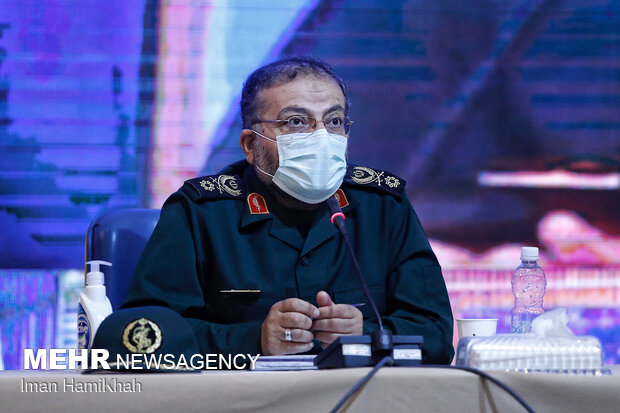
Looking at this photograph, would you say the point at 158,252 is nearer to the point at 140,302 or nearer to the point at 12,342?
the point at 140,302

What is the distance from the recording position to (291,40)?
3.09 metres

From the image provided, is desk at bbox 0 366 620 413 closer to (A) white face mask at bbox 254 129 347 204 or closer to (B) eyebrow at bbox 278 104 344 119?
(A) white face mask at bbox 254 129 347 204

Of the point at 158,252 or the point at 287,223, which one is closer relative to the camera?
the point at 158,252

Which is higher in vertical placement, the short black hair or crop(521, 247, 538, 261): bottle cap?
the short black hair

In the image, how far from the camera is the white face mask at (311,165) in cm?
199

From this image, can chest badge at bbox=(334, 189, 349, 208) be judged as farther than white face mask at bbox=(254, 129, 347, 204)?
Yes

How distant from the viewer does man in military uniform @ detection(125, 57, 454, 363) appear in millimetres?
1891

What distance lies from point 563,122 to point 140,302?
2047 mm

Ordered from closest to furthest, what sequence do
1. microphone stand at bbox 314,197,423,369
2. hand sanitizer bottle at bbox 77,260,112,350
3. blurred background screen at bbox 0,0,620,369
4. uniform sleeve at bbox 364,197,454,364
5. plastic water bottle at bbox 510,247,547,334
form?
microphone stand at bbox 314,197,423,369 → hand sanitizer bottle at bbox 77,260,112,350 → uniform sleeve at bbox 364,197,454,364 → plastic water bottle at bbox 510,247,547,334 → blurred background screen at bbox 0,0,620,369

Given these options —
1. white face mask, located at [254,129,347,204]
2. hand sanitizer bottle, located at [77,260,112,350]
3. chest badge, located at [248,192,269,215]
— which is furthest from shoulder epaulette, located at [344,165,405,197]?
hand sanitizer bottle, located at [77,260,112,350]

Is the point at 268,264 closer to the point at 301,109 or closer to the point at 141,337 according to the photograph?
the point at 301,109

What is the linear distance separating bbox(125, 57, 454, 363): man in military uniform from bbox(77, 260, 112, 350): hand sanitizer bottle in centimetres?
25

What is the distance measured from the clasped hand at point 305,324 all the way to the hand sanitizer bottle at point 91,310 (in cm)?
36

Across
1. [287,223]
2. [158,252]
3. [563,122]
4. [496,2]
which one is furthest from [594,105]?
[158,252]
